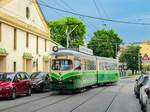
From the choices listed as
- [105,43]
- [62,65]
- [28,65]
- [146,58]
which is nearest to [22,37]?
[28,65]

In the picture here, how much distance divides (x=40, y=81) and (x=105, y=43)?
7106cm

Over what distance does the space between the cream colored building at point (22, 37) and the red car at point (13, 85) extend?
35.7 ft

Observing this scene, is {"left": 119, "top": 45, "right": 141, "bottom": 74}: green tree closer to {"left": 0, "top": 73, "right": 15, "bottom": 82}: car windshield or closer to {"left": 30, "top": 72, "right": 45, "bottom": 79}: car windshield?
{"left": 30, "top": 72, "right": 45, "bottom": 79}: car windshield

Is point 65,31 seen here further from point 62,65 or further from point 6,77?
point 6,77

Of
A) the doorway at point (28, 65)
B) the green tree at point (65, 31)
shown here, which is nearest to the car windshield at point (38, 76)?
the doorway at point (28, 65)

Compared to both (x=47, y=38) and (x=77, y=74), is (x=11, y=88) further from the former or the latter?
(x=47, y=38)

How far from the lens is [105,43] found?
335 feet

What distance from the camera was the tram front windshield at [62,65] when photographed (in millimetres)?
29328

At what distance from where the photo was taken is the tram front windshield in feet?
96.2

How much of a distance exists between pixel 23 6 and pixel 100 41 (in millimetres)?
61222

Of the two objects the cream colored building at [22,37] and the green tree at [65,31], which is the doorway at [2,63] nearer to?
the cream colored building at [22,37]

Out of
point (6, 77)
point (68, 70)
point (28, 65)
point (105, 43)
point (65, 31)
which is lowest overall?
point (6, 77)

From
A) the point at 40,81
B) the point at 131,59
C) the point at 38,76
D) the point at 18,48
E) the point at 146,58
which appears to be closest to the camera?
the point at 40,81

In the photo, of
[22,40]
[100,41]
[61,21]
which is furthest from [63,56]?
[100,41]
